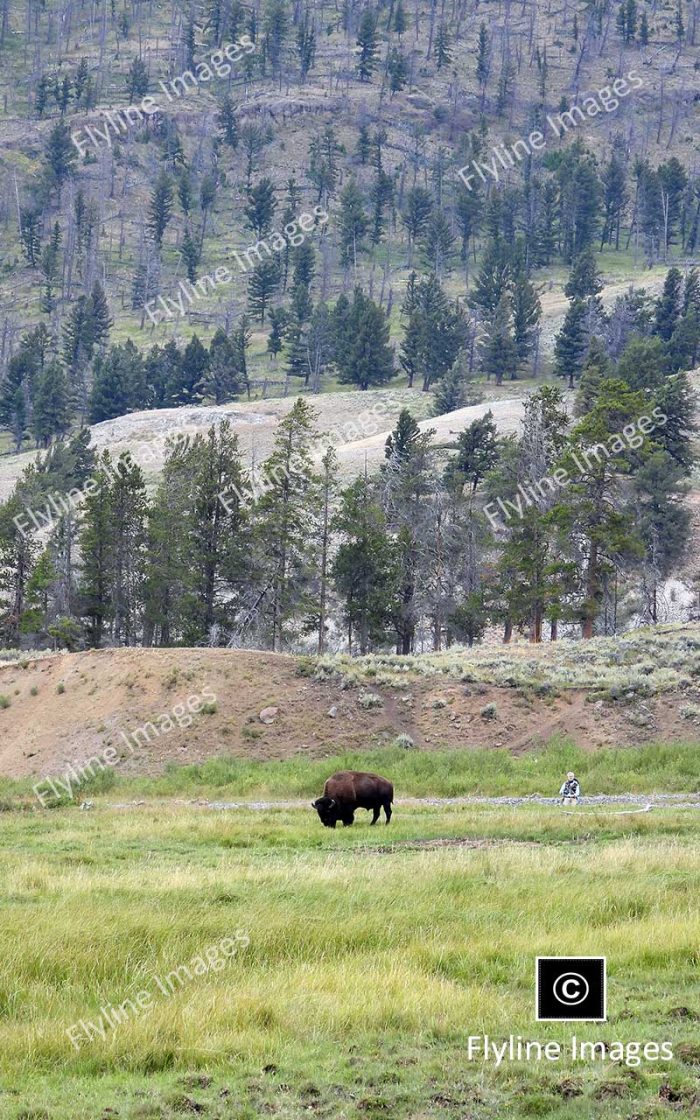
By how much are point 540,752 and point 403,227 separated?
170m

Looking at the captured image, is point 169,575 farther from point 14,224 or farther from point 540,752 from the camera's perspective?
point 14,224

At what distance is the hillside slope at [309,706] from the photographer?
1446 inches

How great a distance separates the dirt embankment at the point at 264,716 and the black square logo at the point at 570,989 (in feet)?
80.9

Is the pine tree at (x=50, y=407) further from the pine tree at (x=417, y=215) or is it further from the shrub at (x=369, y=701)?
the shrub at (x=369, y=701)

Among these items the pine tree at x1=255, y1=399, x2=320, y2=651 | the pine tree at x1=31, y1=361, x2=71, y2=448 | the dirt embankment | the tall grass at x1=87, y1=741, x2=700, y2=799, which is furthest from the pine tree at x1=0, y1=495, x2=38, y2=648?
the pine tree at x1=31, y1=361, x2=71, y2=448

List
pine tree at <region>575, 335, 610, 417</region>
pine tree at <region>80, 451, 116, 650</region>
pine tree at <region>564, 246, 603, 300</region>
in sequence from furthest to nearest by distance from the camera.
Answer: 1. pine tree at <region>564, 246, 603, 300</region>
2. pine tree at <region>575, 335, 610, 417</region>
3. pine tree at <region>80, 451, 116, 650</region>

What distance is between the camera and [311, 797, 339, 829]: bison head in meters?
24.7

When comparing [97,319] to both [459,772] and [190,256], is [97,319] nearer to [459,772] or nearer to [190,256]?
[190,256]

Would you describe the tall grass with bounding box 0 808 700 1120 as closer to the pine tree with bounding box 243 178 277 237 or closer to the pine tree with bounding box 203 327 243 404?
the pine tree with bounding box 203 327 243 404

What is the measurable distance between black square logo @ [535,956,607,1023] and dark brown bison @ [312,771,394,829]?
43.6 ft

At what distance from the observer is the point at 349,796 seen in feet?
82.1

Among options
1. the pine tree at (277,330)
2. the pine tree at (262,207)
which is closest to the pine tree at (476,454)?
the pine tree at (277,330)

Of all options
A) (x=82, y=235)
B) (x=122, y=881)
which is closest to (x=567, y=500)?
(x=122, y=881)

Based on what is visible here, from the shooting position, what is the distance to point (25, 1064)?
9969mm
